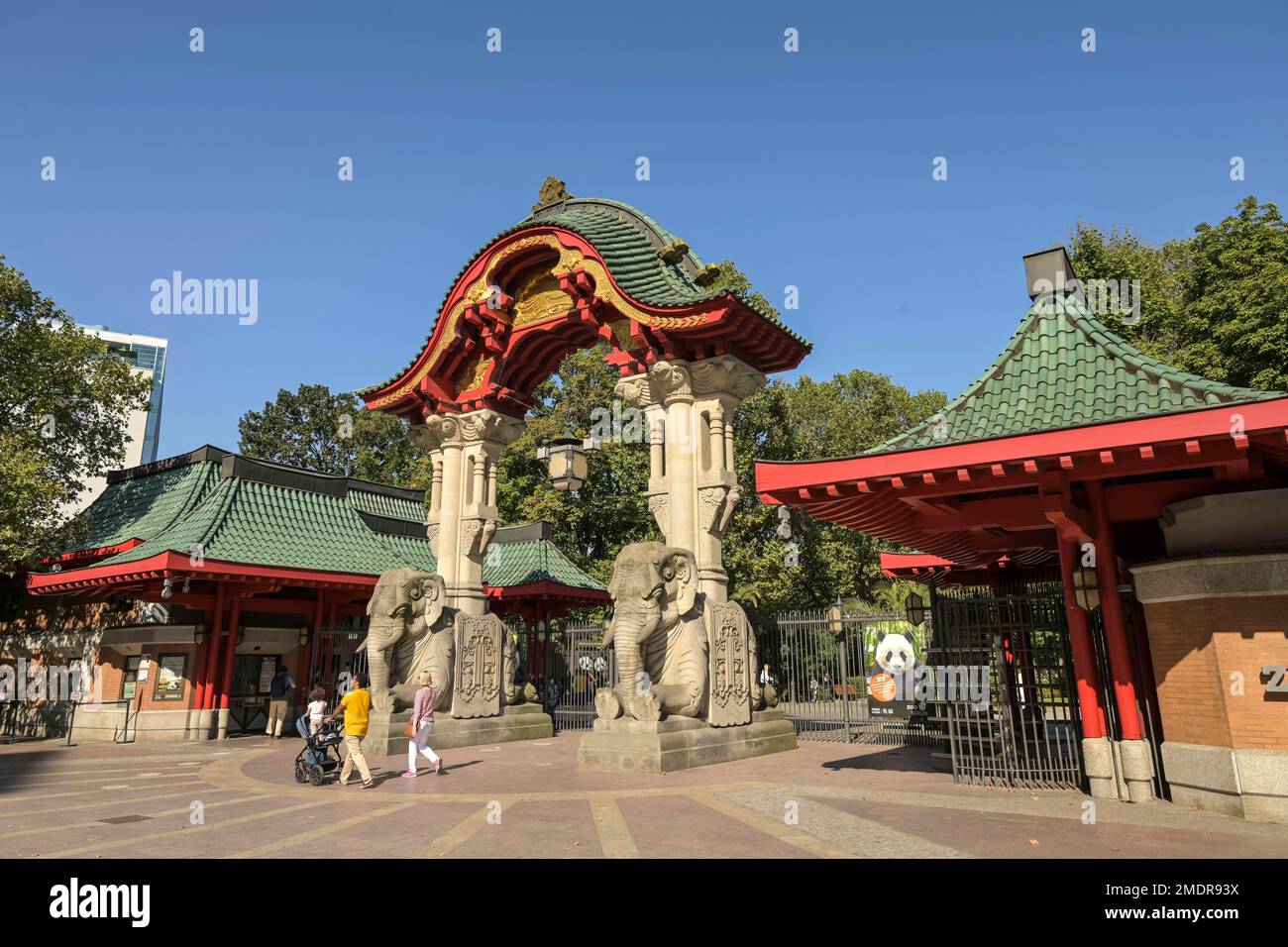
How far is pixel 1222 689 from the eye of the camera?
799 centimetres

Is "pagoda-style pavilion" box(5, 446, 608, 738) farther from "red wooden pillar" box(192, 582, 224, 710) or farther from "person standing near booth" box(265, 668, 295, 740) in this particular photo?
"person standing near booth" box(265, 668, 295, 740)

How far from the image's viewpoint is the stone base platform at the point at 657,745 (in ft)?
37.8

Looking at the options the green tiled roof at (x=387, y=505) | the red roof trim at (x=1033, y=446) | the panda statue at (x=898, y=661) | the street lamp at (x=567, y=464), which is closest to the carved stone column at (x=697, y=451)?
the street lamp at (x=567, y=464)

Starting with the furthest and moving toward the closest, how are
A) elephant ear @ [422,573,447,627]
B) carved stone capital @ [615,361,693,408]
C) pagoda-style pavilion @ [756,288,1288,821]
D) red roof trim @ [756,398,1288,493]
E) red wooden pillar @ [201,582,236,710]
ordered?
red wooden pillar @ [201,582,236,710] < elephant ear @ [422,573,447,627] < carved stone capital @ [615,361,693,408] < pagoda-style pavilion @ [756,288,1288,821] < red roof trim @ [756,398,1288,493]

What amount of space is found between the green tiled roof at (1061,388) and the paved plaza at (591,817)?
4.05m

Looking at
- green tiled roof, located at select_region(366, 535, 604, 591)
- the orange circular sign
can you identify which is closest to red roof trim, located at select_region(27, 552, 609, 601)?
green tiled roof, located at select_region(366, 535, 604, 591)

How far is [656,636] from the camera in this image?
12477mm

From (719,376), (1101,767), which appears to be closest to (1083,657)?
(1101,767)

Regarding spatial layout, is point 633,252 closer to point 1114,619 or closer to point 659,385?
point 659,385

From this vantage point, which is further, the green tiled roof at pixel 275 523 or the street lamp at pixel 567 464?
the green tiled roof at pixel 275 523

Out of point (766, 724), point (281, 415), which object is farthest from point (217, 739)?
point (281, 415)

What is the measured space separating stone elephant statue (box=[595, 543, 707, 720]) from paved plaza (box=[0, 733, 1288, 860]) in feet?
3.74

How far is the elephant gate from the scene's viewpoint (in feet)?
40.9

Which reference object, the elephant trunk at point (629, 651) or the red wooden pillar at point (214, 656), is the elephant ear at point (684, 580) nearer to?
the elephant trunk at point (629, 651)
